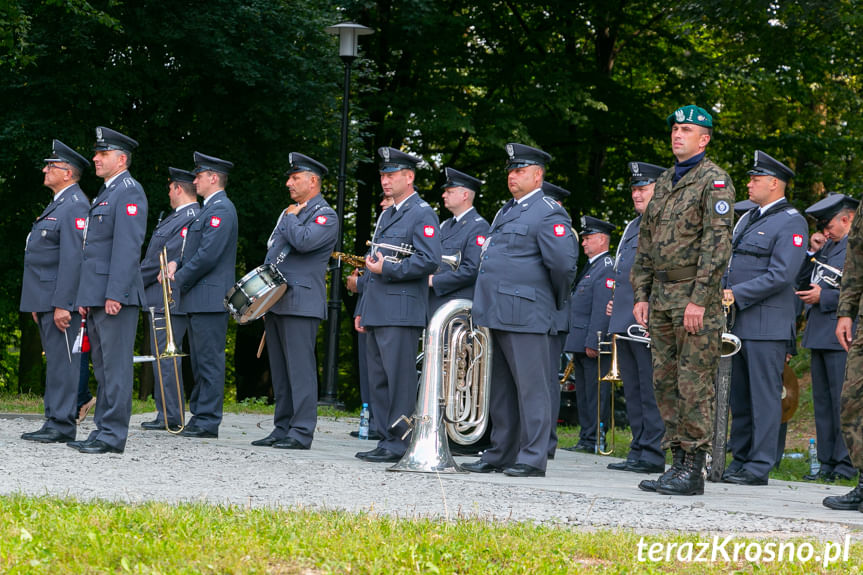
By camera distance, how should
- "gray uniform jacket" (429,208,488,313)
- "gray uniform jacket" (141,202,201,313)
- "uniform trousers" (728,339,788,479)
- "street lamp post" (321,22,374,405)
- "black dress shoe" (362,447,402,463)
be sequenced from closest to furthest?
"uniform trousers" (728,339,788,479)
"black dress shoe" (362,447,402,463)
"gray uniform jacket" (429,208,488,313)
"gray uniform jacket" (141,202,201,313)
"street lamp post" (321,22,374,405)

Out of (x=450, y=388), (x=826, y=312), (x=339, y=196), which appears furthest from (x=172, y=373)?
(x=826, y=312)

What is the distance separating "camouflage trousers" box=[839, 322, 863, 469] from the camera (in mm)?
6926

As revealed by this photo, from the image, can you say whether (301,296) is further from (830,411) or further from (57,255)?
(830,411)

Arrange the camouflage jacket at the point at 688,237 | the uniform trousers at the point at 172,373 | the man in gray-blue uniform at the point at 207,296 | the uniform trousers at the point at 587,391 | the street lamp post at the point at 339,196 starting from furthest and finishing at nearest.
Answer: the street lamp post at the point at 339,196 < the uniform trousers at the point at 587,391 < the uniform trousers at the point at 172,373 < the man in gray-blue uniform at the point at 207,296 < the camouflage jacket at the point at 688,237

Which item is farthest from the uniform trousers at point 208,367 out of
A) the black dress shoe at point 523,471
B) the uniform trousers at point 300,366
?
the black dress shoe at point 523,471

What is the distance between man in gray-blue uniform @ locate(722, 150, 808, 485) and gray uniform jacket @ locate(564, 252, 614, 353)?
9.05 ft

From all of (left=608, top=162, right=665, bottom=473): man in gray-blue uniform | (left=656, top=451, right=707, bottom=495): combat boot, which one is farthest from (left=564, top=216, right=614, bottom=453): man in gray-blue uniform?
(left=656, top=451, right=707, bottom=495): combat boot

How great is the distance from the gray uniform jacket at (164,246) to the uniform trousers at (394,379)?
2.65 m

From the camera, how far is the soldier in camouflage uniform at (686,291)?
7324 millimetres

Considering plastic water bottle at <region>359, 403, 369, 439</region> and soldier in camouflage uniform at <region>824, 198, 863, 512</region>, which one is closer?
soldier in camouflage uniform at <region>824, 198, 863, 512</region>

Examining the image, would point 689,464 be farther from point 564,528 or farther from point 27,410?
point 27,410

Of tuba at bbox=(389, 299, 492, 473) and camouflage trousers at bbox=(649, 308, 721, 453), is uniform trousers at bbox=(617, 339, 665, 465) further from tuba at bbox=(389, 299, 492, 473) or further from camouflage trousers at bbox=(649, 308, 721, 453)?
camouflage trousers at bbox=(649, 308, 721, 453)

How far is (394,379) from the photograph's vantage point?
30.2 ft

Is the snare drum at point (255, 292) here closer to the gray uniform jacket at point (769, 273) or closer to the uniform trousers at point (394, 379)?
the uniform trousers at point (394, 379)
